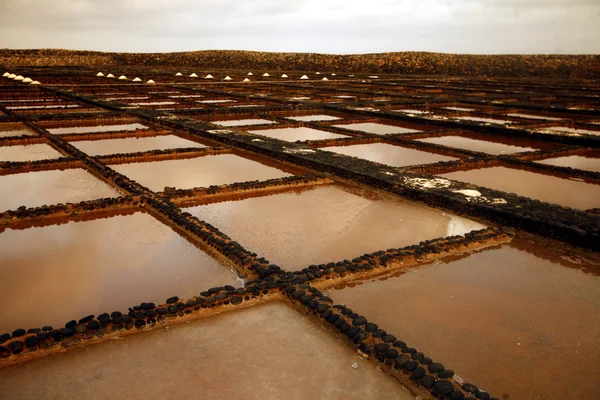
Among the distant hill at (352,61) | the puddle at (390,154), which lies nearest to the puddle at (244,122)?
the puddle at (390,154)

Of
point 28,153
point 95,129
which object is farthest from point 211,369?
point 95,129

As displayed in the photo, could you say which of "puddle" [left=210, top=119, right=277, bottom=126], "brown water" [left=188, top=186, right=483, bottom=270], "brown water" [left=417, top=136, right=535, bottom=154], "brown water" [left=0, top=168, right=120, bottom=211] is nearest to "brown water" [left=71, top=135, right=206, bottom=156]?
"brown water" [left=0, top=168, right=120, bottom=211]

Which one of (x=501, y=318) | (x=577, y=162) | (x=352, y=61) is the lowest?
(x=577, y=162)

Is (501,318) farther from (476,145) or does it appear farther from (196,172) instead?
(476,145)

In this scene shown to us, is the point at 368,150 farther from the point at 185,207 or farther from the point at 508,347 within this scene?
the point at 508,347

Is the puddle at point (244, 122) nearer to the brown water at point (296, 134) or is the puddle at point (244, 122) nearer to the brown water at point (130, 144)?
the brown water at point (296, 134)

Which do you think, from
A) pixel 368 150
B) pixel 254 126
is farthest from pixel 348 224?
pixel 254 126
